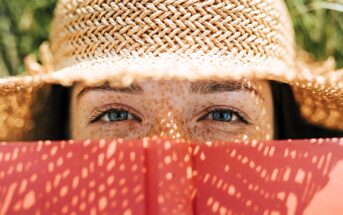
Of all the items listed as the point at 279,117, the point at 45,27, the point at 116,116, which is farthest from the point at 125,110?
the point at 45,27

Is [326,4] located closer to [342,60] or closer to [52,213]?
[342,60]

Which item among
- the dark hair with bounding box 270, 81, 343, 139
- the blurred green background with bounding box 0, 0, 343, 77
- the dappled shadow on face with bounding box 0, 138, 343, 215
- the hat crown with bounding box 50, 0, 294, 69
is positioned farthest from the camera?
the blurred green background with bounding box 0, 0, 343, 77

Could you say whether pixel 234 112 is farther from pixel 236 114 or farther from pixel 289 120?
pixel 289 120

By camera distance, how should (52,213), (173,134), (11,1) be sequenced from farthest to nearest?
(11,1)
(173,134)
(52,213)

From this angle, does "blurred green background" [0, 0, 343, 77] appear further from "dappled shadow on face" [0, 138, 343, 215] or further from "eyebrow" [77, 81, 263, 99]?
"dappled shadow on face" [0, 138, 343, 215]

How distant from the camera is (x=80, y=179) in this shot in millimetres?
652

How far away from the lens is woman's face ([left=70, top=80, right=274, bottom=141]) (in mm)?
780

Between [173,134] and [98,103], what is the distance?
135 mm

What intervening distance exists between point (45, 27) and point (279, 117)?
814 mm

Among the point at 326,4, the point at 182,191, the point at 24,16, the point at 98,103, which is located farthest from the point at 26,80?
the point at 326,4

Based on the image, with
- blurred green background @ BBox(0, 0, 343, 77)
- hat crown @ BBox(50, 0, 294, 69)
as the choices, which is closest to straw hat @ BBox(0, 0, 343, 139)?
hat crown @ BBox(50, 0, 294, 69)

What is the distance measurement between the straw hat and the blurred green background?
69cm

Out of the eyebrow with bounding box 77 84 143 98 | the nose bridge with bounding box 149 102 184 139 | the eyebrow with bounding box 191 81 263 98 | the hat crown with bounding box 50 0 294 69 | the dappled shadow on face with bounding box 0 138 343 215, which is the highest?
the hat crown with bounding box 50 0 294 69

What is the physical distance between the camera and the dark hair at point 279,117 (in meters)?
0.93
